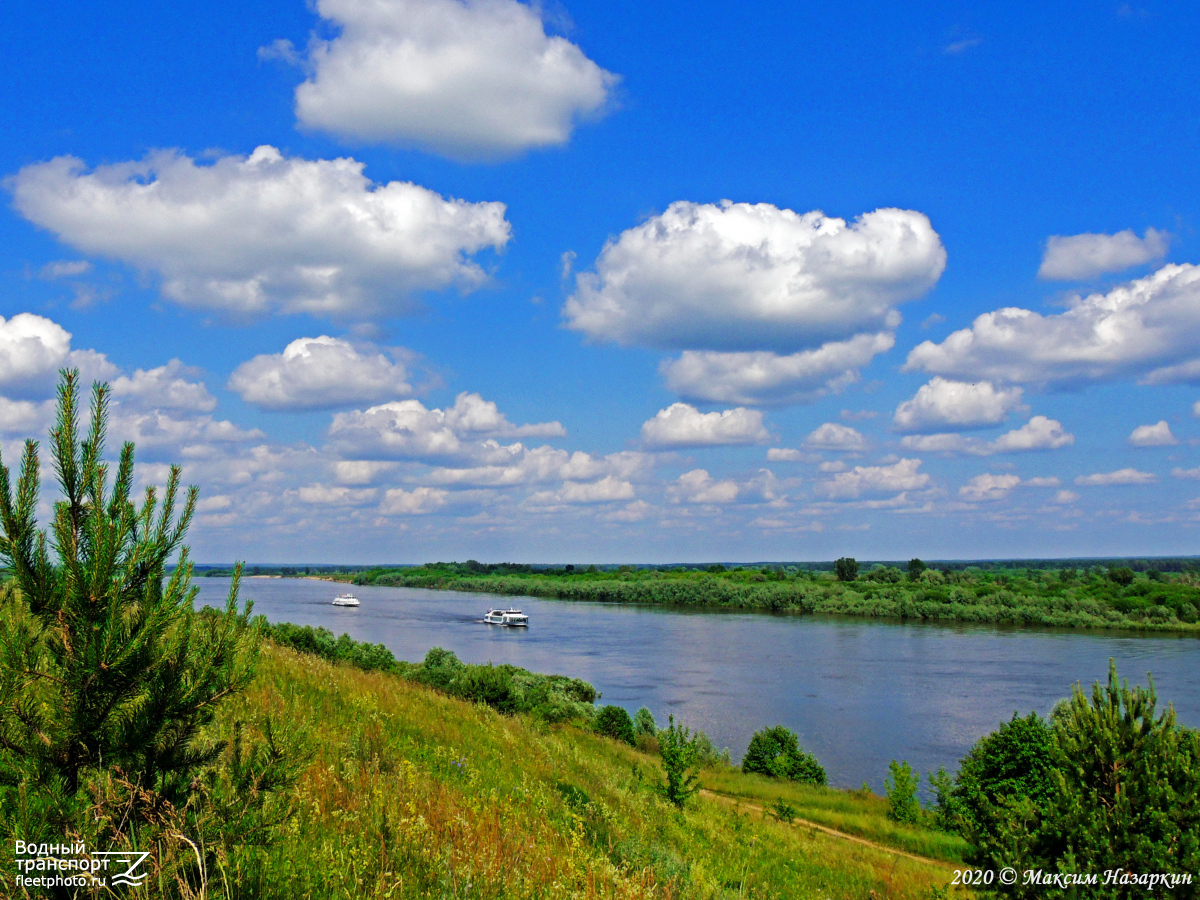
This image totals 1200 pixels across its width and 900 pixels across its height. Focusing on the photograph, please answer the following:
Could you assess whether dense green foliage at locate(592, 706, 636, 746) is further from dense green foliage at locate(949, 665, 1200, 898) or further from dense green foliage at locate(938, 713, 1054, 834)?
dense green foliage at locate(949, 665, 1200, 898)

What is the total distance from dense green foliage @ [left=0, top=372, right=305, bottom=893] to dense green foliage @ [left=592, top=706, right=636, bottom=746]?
1016 inches

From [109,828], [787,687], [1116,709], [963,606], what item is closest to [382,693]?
[109,828]

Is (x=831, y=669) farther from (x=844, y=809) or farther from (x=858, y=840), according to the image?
(x=858, y=840)

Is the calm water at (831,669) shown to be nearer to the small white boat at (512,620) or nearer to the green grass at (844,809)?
the small white boat at (512,620)

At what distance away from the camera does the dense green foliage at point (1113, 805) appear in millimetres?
6816

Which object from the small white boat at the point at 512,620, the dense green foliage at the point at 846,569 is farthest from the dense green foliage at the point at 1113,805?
the dense green foliage at the point at 846,569

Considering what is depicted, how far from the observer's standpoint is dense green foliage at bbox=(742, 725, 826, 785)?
2642 cm

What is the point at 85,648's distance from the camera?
2771 mm

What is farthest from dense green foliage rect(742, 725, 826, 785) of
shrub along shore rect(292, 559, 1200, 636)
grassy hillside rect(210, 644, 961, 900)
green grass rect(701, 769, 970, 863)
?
shrub along shore rect(292, 559, 1200, 636)

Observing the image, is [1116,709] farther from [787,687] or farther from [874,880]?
[787,687]

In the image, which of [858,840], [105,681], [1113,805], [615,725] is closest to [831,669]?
[615,725]

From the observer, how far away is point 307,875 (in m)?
3.72

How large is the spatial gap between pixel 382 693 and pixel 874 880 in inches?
351

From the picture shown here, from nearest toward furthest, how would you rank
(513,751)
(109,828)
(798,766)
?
(109,828), (513,751), (798,766)
